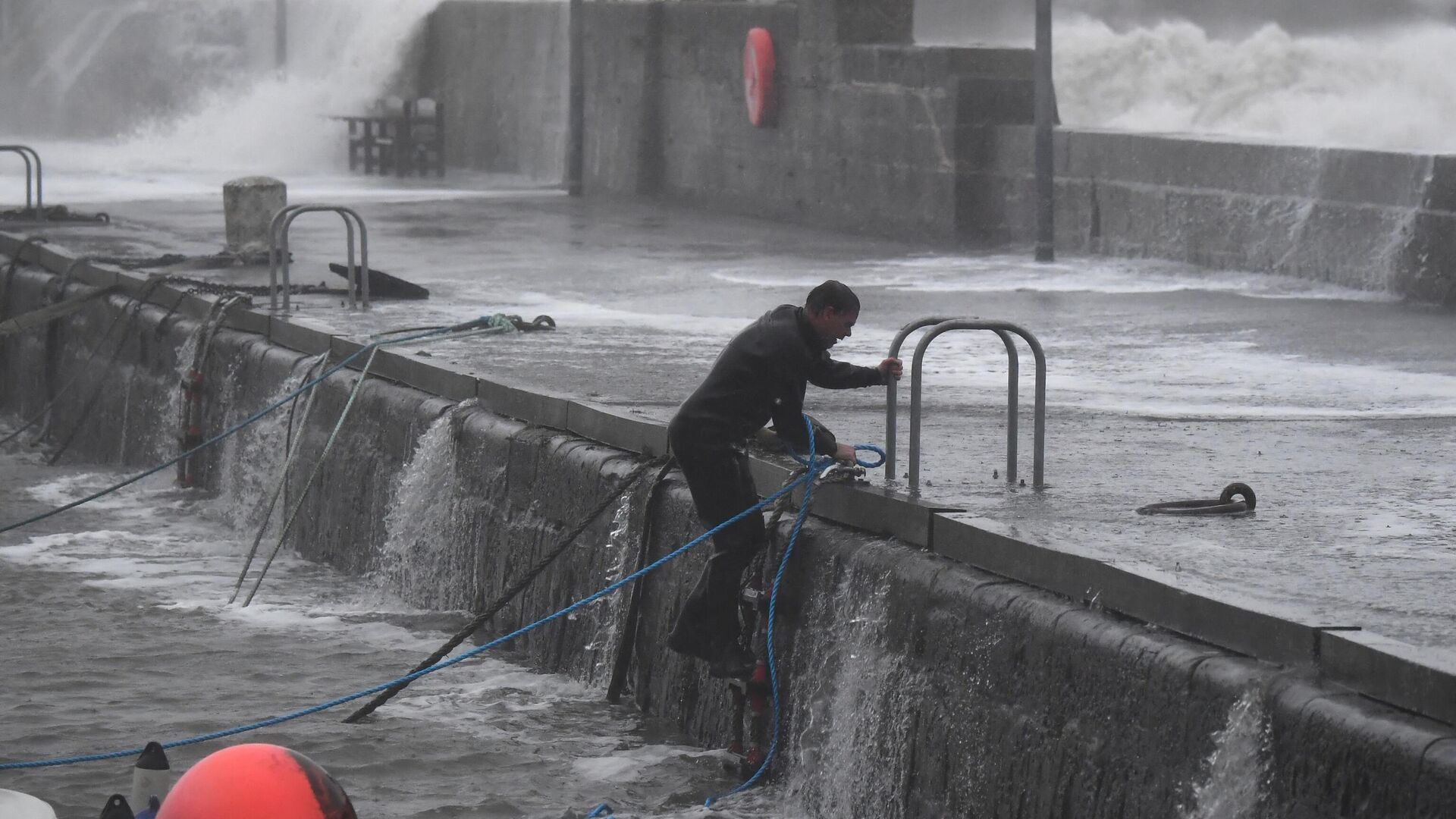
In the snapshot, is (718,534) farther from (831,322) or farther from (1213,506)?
(1213,506)

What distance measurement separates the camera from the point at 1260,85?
55906mm

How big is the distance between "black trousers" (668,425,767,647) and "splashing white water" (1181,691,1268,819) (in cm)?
260

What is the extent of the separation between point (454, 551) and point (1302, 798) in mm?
6560

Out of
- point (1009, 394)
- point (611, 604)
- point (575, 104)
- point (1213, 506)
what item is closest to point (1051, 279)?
point (611, 604)

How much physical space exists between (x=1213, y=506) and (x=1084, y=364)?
4448 millimetres

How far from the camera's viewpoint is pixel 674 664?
31.1ft

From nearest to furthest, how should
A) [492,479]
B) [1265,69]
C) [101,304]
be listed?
1. [492,479]
2. [101,304]
3. [1265,69]

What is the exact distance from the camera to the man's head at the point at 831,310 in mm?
7883

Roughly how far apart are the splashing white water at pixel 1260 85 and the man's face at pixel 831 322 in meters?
45.8

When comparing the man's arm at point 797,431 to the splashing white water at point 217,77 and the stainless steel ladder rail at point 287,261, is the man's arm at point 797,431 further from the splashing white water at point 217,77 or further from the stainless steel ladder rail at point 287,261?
the splashing white water at point 217,77

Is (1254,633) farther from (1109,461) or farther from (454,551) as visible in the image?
(454,551)

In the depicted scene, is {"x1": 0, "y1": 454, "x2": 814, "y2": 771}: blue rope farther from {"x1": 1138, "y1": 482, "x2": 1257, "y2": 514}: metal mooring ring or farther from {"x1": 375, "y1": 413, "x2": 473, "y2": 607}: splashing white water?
{"x1": 375, "y1": 413, "x2": 473, "y2": 607}: splashing white water

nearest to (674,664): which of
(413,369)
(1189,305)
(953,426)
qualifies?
(953,426)

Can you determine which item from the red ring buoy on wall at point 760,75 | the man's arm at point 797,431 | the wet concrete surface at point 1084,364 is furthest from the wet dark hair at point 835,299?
the red ring buoy on wall at point 760,75
